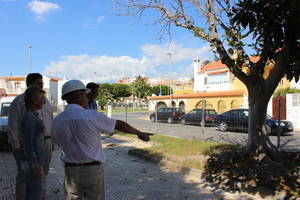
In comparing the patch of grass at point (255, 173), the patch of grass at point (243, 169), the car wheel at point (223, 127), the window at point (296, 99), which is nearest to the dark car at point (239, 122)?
the car wheel at point (223, 127)

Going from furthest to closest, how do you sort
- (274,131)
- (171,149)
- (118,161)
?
1. (274,131)
2. (171,149)
3. (118,161)

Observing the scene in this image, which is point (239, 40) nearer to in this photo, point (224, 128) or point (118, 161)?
point (118, 161)

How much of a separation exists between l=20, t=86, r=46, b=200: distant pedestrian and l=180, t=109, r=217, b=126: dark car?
1830 centimetres

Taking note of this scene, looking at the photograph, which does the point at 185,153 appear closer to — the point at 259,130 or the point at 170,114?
the point at 259,130

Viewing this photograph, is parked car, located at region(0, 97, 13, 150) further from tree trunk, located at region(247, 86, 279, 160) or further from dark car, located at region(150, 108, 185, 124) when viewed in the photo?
dark car, located at region(150, 108, 185, 124)

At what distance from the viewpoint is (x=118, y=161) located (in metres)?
8.48

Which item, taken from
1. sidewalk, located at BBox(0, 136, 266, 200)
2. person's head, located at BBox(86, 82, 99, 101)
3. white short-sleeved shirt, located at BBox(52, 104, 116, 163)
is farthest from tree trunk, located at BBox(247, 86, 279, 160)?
white short-sleeved shirt, located at BBox(52, 104, 116, 163)

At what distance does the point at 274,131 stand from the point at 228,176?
1124cm

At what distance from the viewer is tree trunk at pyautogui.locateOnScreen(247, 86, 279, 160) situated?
21.7 feet

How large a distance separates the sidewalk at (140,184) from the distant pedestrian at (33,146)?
1551mm

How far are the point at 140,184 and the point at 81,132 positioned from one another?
3551mm

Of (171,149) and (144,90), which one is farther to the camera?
(144,90)

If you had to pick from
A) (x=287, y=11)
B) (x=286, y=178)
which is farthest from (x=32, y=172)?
(x=287, y=11)

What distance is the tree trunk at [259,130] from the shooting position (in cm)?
661
